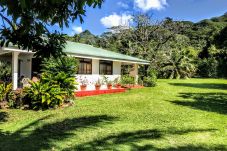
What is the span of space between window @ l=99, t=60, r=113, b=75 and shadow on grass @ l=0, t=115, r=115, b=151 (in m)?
12.4

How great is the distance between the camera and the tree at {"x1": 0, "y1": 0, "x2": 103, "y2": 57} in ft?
14.2

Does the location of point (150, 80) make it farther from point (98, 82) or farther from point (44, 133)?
point (44, 133)

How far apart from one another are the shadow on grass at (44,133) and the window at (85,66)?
33.3ft

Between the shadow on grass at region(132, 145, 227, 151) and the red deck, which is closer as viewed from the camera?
the shadow on grass at region(132, 145, 227, 151)

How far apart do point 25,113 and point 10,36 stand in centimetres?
759

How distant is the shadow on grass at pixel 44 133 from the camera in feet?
26.8

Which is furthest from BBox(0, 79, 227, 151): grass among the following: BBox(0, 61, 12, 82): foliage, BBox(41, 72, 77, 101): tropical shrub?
BBox(0, 61, 12, 82): foliage

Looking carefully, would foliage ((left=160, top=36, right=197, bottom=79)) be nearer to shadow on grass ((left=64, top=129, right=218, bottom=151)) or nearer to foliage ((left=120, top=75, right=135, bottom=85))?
foliage ((left=120, top=75, right=135, bottom=85))

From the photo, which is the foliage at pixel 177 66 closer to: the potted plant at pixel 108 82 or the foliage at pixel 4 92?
the potted plant at pixel 108 82

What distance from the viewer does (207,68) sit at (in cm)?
5381

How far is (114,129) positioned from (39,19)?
5.87 metres

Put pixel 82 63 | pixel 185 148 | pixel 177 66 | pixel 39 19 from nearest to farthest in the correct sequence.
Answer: pixel 39 19, pixel 185 148, pixel 82 63, pixel 177 66

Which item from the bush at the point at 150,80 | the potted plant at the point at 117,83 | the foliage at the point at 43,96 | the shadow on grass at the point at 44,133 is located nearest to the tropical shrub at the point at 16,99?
the foliage at the point at 43,96

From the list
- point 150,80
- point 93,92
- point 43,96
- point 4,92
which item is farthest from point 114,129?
point 150,80
